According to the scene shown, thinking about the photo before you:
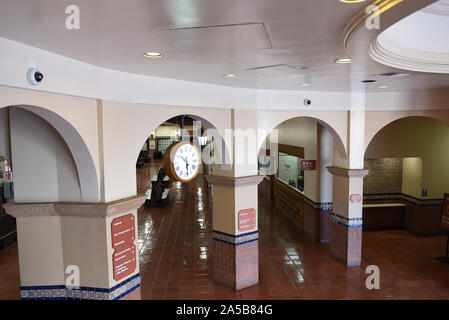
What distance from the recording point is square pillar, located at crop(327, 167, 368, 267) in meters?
7.89

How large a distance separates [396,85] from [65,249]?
639 centimetres

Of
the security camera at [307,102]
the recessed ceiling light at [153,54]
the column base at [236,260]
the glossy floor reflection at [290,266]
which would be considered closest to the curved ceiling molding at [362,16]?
the recessed ceiling light at [153,54]

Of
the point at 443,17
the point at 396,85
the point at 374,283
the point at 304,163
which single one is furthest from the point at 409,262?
the point at 443,17

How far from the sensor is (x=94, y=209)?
459 cm

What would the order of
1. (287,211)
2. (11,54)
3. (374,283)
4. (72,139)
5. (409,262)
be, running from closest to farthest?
1. (11,54)
2. (72,139)
3. (374,283)
4. (409,262)
5. (287,211)

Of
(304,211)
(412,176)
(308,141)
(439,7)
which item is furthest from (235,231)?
(412,176)

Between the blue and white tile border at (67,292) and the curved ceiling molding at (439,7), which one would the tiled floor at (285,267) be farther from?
the curved ceiling molding at (439,7)

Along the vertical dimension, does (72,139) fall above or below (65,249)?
above

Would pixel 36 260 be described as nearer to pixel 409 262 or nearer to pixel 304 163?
pixel 304 163

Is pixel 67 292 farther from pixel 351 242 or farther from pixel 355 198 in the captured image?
pixel 355 198

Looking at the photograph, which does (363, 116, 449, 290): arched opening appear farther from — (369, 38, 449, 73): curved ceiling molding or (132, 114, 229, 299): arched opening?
(369, 38, 449, 73): curved ceiling molding

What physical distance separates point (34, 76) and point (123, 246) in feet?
8.33

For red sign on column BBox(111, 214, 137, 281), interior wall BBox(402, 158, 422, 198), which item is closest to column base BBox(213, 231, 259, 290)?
red sign on column BBox(111, 214, 137, 281)

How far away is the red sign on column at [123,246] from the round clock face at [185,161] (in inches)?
37.7
